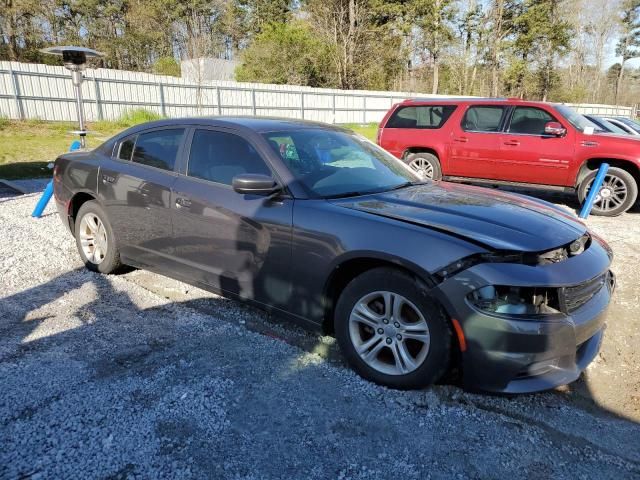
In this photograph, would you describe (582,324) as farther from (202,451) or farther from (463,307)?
(202,451)

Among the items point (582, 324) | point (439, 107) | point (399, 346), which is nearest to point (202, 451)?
point (399, 346)

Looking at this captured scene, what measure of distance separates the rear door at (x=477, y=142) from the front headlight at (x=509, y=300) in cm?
651

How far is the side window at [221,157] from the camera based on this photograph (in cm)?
355

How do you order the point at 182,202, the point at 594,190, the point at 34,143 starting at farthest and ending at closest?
the point at 34,143 < the point at 594,190 < the point at 182,202

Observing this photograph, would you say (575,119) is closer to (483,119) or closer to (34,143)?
(483,119)

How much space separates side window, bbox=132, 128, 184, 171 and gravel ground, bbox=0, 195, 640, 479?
129 cm

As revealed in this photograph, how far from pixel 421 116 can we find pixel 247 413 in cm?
792

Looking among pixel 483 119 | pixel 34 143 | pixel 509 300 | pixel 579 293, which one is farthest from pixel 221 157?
pixel 34 143

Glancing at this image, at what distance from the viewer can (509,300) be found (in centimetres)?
254

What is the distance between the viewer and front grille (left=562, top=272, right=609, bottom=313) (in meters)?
2.61

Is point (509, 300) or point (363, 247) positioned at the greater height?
point (363, 247)

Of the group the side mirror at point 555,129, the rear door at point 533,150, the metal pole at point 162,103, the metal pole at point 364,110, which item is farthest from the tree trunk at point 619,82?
the side mirror at point 555,129

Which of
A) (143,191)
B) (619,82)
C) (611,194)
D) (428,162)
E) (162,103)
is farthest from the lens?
(619,82)

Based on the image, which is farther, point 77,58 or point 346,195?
point 77,58
